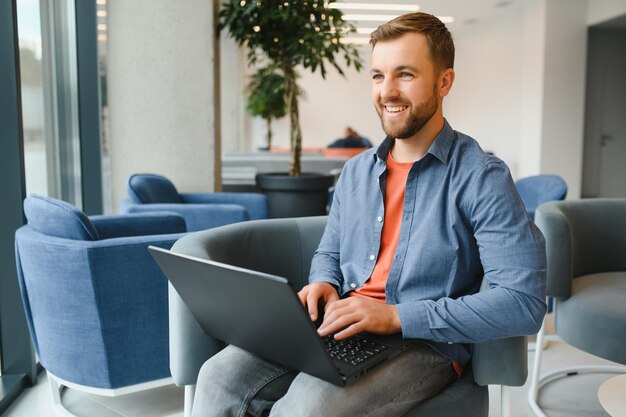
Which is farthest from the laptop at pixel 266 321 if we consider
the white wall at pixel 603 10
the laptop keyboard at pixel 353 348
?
the white wall at pixel 603 10

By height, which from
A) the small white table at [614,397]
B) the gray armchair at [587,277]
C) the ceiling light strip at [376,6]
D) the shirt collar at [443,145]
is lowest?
the small white table at [614,397]

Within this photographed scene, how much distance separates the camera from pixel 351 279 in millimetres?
1398

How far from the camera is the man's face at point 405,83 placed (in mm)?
1250

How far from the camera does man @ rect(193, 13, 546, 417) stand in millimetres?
1111

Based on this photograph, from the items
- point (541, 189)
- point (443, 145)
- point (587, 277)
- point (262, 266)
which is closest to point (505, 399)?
point (443, 145)

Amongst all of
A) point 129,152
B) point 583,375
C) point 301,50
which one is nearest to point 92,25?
point 129,152

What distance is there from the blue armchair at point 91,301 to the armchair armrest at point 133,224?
1.02 feet

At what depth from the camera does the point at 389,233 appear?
135 cm

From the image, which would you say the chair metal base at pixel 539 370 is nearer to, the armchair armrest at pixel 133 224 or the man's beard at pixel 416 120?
the man's beard at pixel 416 120

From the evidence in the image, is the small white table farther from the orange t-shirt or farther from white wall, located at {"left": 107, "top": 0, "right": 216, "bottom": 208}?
white wall, located at {"left": 107, "top": 0, "right": 216, "bottom": 208}

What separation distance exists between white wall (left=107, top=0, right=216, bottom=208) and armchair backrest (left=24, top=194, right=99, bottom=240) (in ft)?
6.10

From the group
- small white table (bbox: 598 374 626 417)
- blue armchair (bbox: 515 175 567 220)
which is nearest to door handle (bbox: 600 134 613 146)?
blue armchair (bbox: 515 175 567 220)

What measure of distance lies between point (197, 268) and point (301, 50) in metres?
3.31

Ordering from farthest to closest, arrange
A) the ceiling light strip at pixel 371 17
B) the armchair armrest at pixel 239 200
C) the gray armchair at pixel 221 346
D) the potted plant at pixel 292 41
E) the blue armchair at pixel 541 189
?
the ceiling light strip at pixel 371 17 < the potted plant at pixel 292 41 < the armchair armrest at pixel 239 200 < the blue armchair at pixel 541 189 < the gray armchair at pixel 221 346
